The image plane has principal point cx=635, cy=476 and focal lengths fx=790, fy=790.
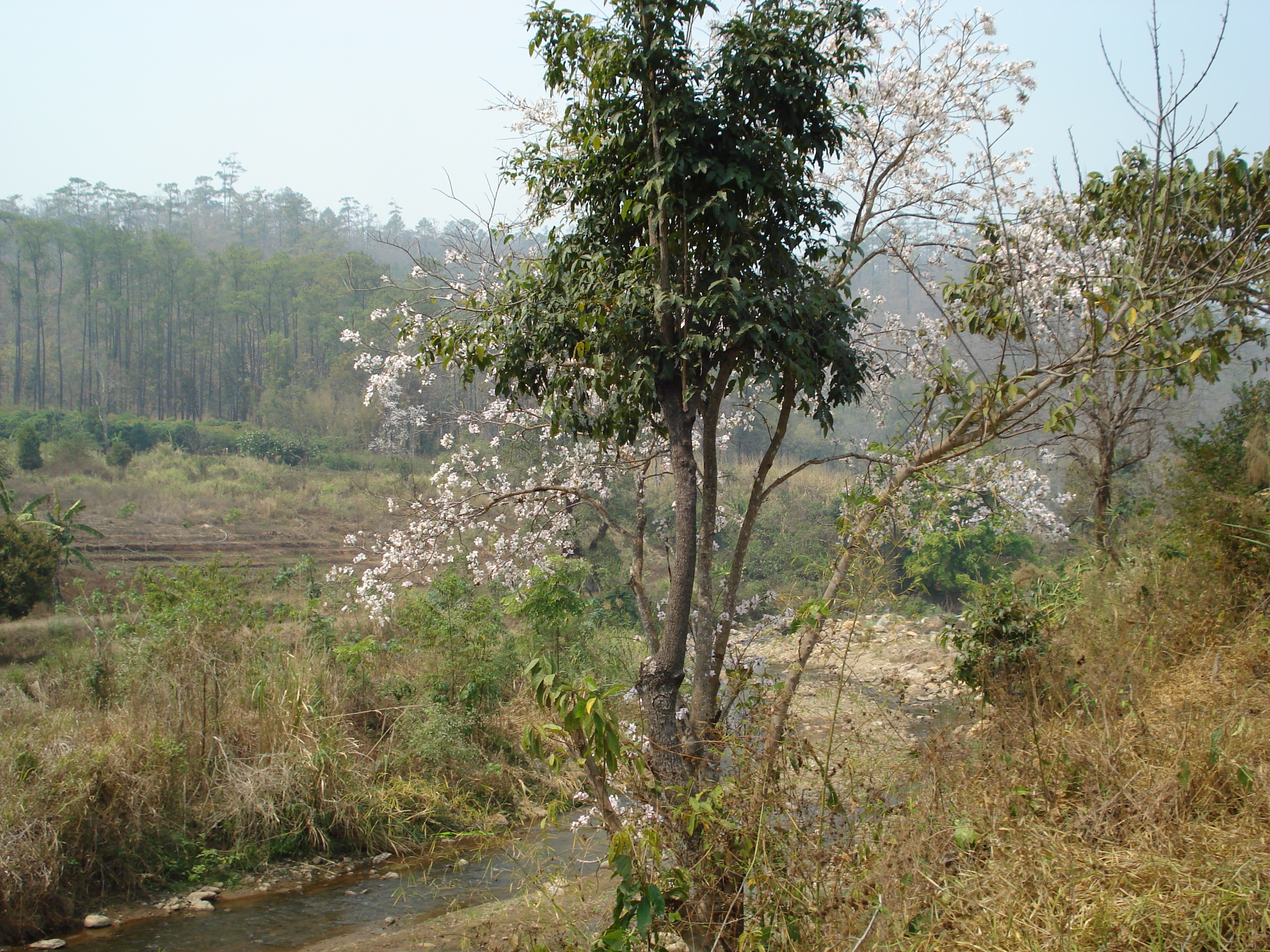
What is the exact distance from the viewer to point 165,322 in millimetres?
41281

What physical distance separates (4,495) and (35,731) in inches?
456

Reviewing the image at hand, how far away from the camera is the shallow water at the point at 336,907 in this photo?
5.27 m

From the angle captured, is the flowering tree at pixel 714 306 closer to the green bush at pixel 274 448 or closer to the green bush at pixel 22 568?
the green bush at pixel 22 568

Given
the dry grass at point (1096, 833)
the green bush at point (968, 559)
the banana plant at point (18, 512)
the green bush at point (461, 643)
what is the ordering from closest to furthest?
the dry grass at point (1096, 833)
the green bush at point (461, 643)
the banana plant at point (18, 512)
the green bush at point (968, 559)

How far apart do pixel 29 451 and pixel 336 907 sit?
24.4 m

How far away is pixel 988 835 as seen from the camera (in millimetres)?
3143

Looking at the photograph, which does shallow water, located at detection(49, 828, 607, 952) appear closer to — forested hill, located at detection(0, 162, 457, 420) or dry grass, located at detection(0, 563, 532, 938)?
dry grass, located at detection(0, 563, 532, 938)

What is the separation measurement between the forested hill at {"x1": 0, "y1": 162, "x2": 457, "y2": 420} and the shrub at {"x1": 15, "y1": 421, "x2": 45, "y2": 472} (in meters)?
12.8

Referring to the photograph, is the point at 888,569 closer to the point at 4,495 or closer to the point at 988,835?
the point at 988,835

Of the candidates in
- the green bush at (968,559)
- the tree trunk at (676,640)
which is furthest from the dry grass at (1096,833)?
the green bush at (968,559)

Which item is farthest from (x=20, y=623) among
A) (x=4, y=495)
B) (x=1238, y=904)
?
(x=1238, y=904)

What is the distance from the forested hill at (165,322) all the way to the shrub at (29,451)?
12.8m

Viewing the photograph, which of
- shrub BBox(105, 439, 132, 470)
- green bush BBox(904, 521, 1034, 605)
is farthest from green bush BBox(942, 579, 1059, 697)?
shrub BBox(105, 439, 132, 470)

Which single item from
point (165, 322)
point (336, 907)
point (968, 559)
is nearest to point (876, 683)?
point (336, 907)
